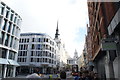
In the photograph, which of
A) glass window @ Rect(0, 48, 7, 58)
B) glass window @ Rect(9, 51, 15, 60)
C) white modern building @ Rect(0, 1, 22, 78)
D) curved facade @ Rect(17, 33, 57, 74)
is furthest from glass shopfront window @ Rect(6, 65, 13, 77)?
curved facade @ Rect(17, 33, 57, 74)

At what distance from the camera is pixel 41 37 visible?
60.8 metres

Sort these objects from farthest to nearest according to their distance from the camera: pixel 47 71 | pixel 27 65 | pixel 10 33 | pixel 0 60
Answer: pixel 47 71 → pixel 27 65 → pixel 10 33 → pixel 0 60

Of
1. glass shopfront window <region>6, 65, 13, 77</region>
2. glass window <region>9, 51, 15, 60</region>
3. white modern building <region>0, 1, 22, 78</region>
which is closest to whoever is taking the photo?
white modern building <region>0, 1, 22, 78</region>

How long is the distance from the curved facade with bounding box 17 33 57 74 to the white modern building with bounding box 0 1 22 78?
71.0 ft

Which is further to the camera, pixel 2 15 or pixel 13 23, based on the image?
pixel 13 23

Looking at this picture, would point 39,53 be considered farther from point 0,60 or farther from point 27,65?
point 0,60

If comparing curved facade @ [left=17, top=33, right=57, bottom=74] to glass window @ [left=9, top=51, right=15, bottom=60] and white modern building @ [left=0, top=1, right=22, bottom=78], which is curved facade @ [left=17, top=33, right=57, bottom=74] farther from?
white modern building @ [left=0, top=1, right=22, bottom=78]

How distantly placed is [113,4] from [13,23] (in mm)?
30008

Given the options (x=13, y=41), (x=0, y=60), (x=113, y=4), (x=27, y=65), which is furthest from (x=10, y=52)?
(x=113, y=4)

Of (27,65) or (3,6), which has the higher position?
(3,6)

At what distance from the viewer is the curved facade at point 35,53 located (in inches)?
2275

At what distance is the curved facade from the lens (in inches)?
2275

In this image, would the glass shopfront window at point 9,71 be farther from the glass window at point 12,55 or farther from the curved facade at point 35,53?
the curved facade at point 35,53

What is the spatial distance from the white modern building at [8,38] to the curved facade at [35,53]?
21.7 m
